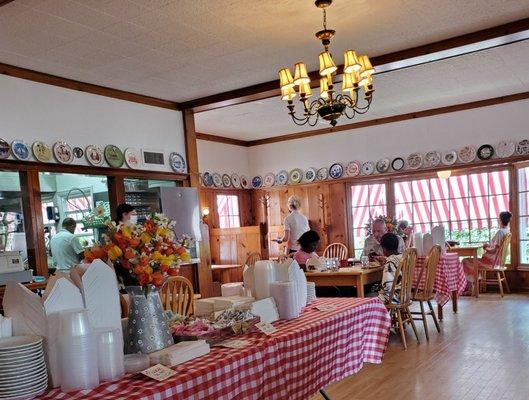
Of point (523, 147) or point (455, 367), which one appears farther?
point (523, 147)

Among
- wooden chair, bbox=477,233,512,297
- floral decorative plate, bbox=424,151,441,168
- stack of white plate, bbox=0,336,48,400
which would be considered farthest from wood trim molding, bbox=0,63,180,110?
wooden chair, bbox=477,233,512,297

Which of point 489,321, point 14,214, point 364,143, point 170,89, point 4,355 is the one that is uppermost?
point 170,89

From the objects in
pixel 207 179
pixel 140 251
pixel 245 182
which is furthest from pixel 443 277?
pixel 245 182

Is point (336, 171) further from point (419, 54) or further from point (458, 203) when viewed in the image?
point (419, 54)

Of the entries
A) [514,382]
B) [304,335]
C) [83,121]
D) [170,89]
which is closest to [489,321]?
[514,382]

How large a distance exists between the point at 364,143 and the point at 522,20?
4313 mm

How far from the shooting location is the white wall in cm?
425

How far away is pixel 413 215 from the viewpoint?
7.93 m

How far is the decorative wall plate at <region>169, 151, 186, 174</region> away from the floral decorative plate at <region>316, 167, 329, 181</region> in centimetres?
323

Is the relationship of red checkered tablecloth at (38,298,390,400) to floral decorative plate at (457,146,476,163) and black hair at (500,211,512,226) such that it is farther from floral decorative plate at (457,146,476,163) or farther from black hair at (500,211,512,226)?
floral decorative plate at (457,146,476,163)

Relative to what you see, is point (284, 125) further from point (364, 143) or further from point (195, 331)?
point (195, 331)

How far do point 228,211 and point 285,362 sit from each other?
22.1 feet

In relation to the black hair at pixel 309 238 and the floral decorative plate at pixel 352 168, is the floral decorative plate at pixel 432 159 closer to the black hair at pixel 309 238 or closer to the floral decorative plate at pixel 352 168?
the floral decorative plate at pixel 352 168

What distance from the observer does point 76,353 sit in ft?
4.91
